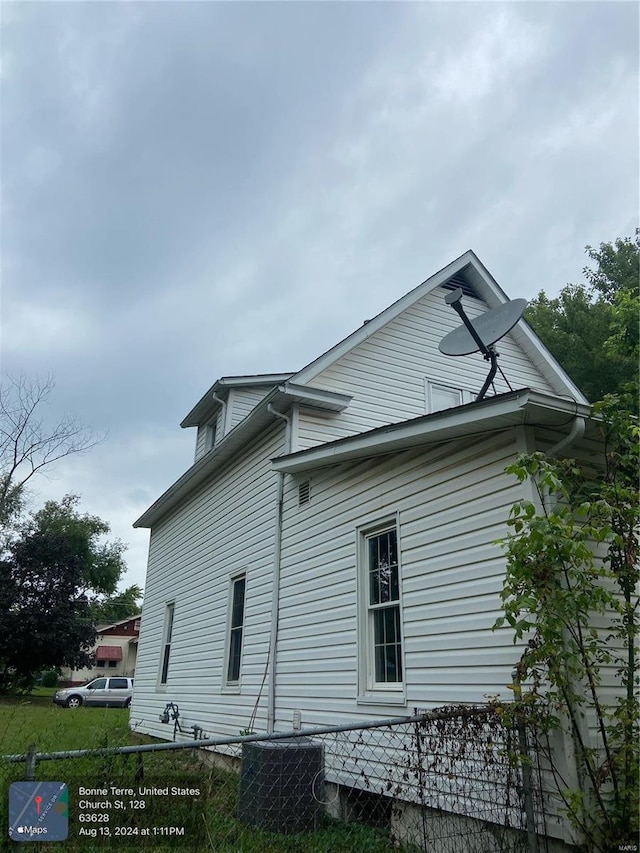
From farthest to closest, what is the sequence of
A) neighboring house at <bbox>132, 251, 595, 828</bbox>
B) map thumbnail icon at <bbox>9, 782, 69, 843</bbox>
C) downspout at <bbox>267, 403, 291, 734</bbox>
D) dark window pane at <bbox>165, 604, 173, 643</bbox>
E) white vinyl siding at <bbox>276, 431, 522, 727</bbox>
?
dark window pane at <bbox>165, 604, 173, 643</bbox>, downspout at <bbox>267, 403, 291, 734</bbox>, neighboring house at <bbox>132, 251, 595, 828</bbox>, white vinyl siding at <bbox>276, 431, 522, 727</bbox>, map thumbnail icon at <bbox>9, 782, 69, 843</bbox>

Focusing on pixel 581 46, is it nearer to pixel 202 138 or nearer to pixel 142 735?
pixel 202 138

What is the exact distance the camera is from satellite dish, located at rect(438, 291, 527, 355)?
7.20 m

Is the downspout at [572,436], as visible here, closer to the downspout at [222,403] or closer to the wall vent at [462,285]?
the wall vent at [462,285]

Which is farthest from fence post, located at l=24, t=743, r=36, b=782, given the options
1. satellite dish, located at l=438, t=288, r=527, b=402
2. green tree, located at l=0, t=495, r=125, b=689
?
green tree, located at l=0, t=495, r=125, b=689

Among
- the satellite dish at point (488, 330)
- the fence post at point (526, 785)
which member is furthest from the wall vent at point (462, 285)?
the fence post at point (526, 785)

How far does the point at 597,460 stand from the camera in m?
5.30

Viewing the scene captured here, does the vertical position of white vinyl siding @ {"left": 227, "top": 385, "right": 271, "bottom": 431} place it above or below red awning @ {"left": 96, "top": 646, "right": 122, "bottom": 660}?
above

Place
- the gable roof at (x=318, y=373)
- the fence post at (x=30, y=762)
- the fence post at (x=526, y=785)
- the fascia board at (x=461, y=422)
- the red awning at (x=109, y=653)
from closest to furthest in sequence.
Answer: the fence post at (x=30, y=762) → the fence post at (x=526, y=785) → the fascia board at (x=461, y=422) → the gable roof at (x=318, y=373) → the red awning at (x=109, y=653)

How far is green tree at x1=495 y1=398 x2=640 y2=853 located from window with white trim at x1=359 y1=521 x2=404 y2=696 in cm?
187

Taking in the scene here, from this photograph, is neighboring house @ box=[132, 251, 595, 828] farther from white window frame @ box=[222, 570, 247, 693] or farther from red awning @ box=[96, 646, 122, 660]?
red awning @ box=[96, 646, 122, 660]

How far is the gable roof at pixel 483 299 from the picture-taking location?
35.7ft

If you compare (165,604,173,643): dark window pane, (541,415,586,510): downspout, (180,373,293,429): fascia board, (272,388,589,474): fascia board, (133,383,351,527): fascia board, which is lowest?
(165,604,173,643): dark window pane

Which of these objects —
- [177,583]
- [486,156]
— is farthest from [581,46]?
[177,583]

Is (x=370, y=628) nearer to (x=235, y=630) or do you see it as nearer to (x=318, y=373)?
(x=235, y=630)
